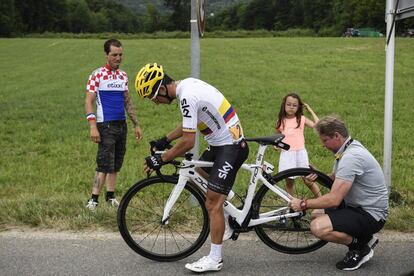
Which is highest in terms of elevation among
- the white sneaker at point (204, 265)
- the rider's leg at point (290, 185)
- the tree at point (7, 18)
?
the tree at point (7, 18)

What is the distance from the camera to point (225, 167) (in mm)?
4328

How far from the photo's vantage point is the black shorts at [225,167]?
4328mm

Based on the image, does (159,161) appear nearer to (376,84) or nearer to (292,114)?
(292,114)

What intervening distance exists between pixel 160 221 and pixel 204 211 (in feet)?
2.02

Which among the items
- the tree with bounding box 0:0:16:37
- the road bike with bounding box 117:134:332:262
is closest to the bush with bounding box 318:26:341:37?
the tree with bounding box 0:0:16:37

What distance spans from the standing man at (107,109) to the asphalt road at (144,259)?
883mm

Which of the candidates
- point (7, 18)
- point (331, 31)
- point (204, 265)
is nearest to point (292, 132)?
point (204, 265)

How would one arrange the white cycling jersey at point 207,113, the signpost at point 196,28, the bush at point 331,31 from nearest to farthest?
the white cycling jersey at point 207,113 < the signpost at point 196,28 < the bush at point 331,31

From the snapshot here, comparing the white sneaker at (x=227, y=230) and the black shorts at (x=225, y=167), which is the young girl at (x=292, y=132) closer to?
the white sneaker at (x=227, y=230)

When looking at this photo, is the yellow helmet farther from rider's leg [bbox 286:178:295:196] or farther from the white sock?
rider's leg [bbox 286:178:295:196]

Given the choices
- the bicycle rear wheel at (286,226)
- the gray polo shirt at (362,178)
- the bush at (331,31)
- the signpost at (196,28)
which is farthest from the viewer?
the bush at (331,31)

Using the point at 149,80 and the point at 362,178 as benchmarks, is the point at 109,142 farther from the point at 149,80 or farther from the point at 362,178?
the point at 362,178

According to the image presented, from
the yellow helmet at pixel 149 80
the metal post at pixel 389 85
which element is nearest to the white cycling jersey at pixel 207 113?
the yellow helmet at pixel 149 80

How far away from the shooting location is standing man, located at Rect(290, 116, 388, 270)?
426 centimetres
